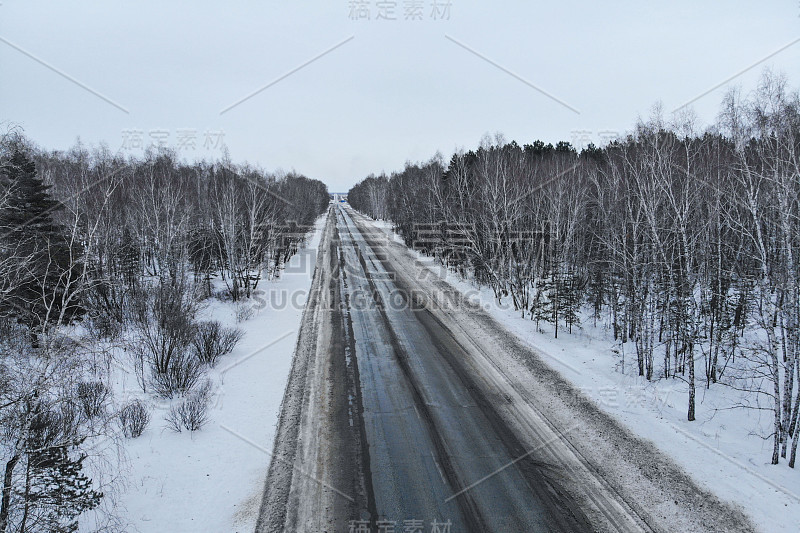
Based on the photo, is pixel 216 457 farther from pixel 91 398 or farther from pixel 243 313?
pixel 243 313

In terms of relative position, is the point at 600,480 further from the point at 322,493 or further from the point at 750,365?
the point at 750,365

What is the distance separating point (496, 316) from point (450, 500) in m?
12.5

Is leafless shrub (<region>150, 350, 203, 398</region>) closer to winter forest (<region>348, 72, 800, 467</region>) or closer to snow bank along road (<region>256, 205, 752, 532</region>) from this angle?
snow bank along road (<region>256, 205, 752, 532</region>)

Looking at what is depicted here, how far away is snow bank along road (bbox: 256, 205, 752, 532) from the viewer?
7172mm

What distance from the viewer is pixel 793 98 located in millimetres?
9023

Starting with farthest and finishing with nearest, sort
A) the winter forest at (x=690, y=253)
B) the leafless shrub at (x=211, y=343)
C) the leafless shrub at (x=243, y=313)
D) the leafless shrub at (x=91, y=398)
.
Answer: the leafless shrub at (x=243, y=313)
the leafless shrub at (x=211, y=343)
the leafless shrub at (x=91, y=398)
the winter forest at (x=690, y=253)

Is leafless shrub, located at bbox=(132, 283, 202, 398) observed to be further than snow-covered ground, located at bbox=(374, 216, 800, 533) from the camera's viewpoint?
Yes

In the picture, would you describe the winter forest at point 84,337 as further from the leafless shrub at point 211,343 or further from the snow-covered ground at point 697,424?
the snow-covered ground at point 697,424

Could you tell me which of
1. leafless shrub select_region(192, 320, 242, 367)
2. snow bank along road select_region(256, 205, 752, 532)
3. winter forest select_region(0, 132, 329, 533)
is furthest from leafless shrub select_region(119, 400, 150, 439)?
leafless shrub select_region(192, 320, 242, 367)

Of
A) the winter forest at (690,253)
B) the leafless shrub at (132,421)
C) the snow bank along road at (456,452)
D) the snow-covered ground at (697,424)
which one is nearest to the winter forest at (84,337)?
the leafless shrub at (132,421)

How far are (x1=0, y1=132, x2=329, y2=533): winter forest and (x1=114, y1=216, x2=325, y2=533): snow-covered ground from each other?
1.04 ft

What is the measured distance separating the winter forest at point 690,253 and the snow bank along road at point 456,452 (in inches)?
126

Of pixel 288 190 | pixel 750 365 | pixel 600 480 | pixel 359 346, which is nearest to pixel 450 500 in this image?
pixel 600 480

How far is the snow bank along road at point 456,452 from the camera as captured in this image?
23.5 feet
